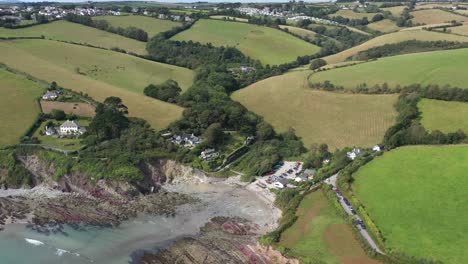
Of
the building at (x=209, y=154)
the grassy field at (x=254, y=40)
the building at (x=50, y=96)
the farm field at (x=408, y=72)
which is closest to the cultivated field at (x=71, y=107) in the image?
the building at (x=50, y=96)

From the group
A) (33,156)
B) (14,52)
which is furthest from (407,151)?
(14,52)

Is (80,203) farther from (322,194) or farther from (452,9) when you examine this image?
(452,9)

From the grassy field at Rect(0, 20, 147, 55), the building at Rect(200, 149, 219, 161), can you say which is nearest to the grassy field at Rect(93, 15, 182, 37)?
the grassy field at Rect(0, 20, 147, 55)

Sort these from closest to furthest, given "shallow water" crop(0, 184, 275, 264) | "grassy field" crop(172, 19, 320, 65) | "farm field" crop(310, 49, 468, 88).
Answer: "shallow water" crop(0, 184, 275, 264) < "farm field" crop(310, 49, 468, 88) < "grassy field" crop(172, 19, 320, 65)

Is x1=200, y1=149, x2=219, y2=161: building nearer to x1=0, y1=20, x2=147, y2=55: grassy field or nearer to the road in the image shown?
the road

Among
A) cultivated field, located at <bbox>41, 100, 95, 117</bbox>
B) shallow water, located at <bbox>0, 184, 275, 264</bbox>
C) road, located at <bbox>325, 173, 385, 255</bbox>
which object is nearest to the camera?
road, located at <bbox>325, 173, 385, 255</bbox>

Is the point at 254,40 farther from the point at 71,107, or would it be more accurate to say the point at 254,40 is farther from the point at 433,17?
the point at 71,107

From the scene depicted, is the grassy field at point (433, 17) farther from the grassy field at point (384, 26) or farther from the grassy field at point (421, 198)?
the grassy field at point (421, 198)
